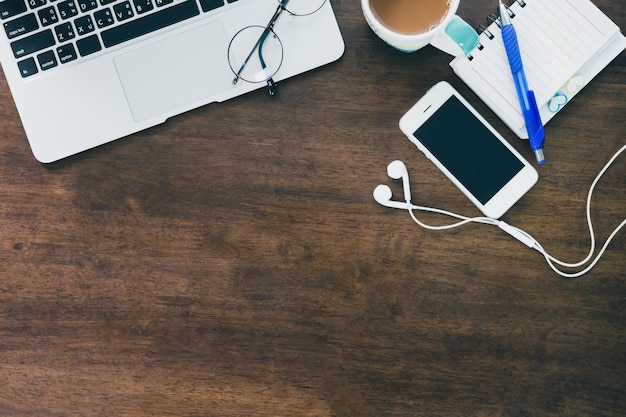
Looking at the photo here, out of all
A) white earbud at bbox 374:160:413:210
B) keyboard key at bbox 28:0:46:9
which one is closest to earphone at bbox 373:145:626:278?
white earbud at bbox 374:160:413:210

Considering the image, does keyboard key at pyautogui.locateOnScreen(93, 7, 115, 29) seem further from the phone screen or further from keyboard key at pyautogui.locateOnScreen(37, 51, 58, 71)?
the phone screen

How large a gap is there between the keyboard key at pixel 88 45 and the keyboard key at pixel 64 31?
0.01 meters

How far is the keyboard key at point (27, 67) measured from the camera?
31.8 inches

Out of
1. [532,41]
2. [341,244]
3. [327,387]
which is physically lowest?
[327,387]

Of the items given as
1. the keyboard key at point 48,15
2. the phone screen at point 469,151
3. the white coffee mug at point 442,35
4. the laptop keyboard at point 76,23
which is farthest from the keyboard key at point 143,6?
the phone screen at point 469,151

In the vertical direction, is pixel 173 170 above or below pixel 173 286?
above

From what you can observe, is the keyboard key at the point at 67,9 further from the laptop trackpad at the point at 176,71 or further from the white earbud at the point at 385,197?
the white earbud at the point at 385,197

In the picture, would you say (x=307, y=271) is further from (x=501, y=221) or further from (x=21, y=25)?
(x=21, y=25)

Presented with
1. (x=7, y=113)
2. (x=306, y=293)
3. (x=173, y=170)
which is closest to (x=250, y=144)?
(x=173, y=170)

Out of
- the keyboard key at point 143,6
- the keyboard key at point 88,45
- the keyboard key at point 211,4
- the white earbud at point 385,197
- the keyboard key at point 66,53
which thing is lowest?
the white earbud at point 385,197

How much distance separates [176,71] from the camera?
0.82 meters

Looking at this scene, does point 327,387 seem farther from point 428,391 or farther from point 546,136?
point 546,136

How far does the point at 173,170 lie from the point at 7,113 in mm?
230

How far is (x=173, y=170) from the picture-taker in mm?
845
